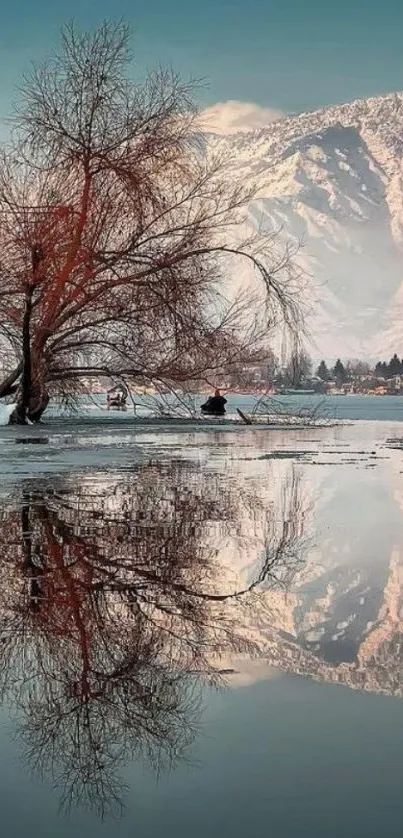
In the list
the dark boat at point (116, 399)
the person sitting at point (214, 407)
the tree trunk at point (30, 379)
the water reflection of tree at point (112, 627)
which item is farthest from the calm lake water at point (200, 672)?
the person sitting at point (214, 407)

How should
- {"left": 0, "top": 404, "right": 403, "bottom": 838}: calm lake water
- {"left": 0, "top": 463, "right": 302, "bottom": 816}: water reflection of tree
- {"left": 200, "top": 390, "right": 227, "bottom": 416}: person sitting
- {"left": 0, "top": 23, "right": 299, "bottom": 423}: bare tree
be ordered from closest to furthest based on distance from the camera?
{"left": 0, "top": 404, "right": 403, "bottom": 838}: calm lake water → {"left": 0, "top": 463, "right": 302, "bottom": 816}: water reflection of tree → {"left": 0, "top": 23, "right": 299, "bottom": 423}: bare tree → {"left": 200, "top": 390, "right": 227, "bottom": 416}: person sitting

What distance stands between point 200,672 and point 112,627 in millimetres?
647

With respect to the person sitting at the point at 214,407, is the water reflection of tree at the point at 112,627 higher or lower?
lower

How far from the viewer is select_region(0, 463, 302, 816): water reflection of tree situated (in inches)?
105

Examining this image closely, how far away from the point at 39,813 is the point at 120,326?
63.1 feet

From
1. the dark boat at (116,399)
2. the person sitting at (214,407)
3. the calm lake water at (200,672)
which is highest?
the dark boat at (116,399)

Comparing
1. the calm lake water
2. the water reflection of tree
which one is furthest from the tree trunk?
the water reflection of tree

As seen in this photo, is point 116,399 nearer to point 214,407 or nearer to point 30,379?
point 214,407

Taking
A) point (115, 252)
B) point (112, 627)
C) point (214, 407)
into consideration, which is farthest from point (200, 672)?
point (214, 407)

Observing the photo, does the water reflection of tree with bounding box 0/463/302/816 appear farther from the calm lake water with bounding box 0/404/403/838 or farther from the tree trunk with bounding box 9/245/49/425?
the tree trunk with bounding box 9/245/49/425

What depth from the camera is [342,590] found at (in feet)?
15.3

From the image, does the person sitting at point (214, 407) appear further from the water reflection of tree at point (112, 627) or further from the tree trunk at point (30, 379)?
the water reflection of tree at point (112, 627)

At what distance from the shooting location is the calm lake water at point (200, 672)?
7.54 ft

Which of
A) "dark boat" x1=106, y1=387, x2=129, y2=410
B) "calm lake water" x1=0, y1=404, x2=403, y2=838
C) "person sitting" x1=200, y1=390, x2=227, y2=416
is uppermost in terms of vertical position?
"dark boat" x1=106, y1=387, x2=129, y2=410
